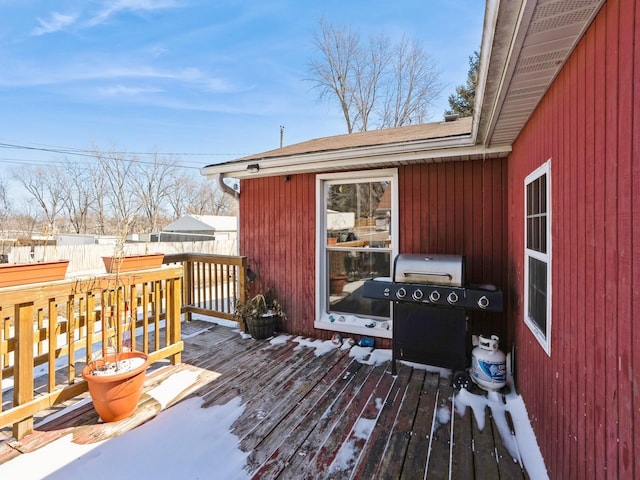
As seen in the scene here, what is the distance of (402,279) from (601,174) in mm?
2094

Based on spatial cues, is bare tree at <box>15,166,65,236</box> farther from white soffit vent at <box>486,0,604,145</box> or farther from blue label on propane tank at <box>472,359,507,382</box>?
white soffit vent at <box>486,0,604,145</box>

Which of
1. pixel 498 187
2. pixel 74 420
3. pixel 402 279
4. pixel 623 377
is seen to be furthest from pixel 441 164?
pixel 74 420

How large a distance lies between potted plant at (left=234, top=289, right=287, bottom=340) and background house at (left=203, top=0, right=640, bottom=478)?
1180mm

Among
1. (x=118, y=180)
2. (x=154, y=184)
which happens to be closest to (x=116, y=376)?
(x=118, y=180)

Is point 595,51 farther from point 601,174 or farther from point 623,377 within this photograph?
point 623,377

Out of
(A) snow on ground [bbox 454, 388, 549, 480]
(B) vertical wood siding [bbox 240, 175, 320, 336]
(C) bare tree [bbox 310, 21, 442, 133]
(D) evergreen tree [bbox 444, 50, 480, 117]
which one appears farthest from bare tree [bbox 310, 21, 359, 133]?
(A) snow on ground [bbox 454, 388, 549, 480]

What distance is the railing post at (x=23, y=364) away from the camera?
7.23ft

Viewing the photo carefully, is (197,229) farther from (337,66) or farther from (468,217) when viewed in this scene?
(468,217)

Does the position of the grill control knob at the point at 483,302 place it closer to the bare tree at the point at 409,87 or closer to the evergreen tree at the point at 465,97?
the bare tree at the point at 409,87

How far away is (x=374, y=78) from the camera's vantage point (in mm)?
12016

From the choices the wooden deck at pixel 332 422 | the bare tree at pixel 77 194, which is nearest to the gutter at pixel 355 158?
the wooden deck at pixel 332 422

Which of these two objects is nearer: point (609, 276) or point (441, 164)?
point (609, 276)

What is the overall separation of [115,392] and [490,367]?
10.3 ft

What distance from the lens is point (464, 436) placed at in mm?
2248
